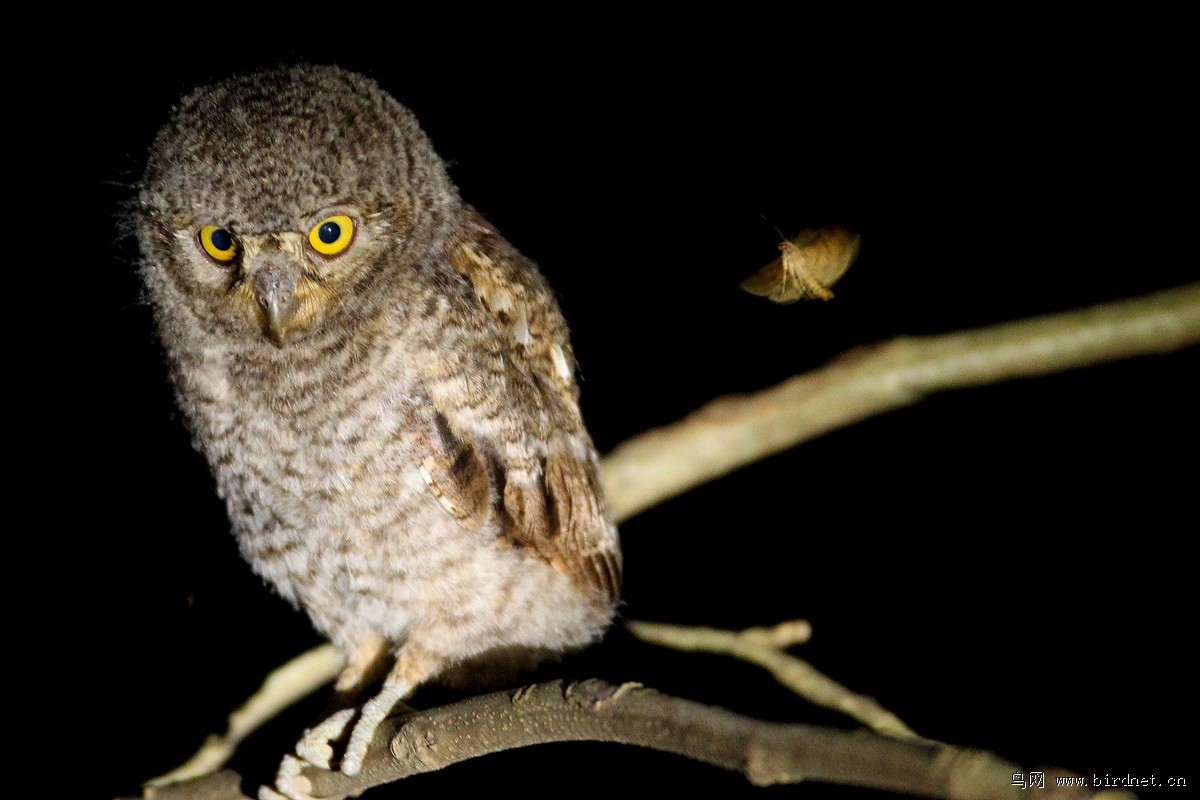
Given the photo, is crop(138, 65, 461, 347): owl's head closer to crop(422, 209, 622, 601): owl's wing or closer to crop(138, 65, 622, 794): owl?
crop(138, 65, 622, 794): owl

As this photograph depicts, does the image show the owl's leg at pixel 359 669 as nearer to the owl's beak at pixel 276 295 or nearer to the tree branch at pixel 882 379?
the tree branch at pixel 882 379

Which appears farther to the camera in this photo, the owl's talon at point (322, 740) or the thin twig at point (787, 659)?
the owl's talon at point (322, 740)

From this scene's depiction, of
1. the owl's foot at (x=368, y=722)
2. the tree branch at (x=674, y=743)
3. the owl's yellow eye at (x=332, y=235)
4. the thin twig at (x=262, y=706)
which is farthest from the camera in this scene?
the thin twig at (x=262, y=706)

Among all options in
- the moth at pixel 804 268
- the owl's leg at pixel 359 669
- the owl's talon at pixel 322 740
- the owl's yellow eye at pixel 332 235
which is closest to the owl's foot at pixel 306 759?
the owl's talon at pixel 322 740

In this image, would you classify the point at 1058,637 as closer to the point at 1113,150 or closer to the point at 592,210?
the point at 1113,150

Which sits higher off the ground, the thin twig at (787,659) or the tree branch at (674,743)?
the thin twig at (787,659)

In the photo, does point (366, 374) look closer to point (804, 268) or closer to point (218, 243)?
point (218, 243)

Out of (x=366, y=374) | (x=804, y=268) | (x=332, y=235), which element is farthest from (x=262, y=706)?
(x=804, y=268)
